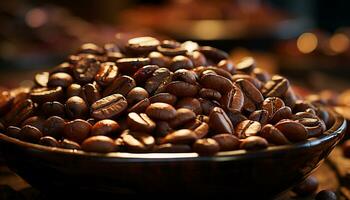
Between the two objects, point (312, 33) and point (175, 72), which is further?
point (312, 33)

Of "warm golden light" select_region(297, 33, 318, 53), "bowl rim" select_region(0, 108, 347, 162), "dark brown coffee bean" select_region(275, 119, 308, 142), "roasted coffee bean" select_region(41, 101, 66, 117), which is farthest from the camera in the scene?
"warm golden light" select_region(297, 33, 318, 53)

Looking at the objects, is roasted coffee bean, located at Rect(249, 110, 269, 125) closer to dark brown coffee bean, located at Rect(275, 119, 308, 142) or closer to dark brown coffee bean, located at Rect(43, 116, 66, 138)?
dark brown coffee bean, located at Rect(275, 119, 308, 142)

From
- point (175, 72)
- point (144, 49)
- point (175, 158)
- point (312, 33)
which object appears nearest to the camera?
point (175, 158)

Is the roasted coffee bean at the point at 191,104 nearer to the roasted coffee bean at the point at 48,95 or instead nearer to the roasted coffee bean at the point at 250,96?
the roasted coffee bean at the point at 250,96

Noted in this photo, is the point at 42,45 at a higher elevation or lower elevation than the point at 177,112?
lower

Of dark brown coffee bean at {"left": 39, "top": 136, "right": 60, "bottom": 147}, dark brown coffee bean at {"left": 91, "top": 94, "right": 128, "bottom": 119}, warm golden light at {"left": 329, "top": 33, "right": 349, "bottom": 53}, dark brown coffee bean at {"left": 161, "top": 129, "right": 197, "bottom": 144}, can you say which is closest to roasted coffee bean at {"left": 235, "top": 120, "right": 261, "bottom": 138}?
dark brown coffee bean at {"left": 161, "top": 129, "right": 197, "bottom": 144}

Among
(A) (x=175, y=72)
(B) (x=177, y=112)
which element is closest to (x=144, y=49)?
(A) (x=175, y=72)

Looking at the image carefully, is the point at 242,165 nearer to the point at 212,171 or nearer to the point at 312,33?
the point at 212,171
